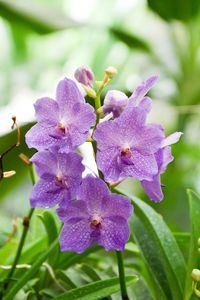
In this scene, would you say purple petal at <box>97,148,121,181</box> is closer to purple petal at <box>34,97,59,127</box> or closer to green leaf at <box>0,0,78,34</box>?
purple petal at <box>34,97,59,127</box>

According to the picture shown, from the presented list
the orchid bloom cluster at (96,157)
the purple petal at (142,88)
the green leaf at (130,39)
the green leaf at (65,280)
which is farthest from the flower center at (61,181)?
the green leaf at (130,39)

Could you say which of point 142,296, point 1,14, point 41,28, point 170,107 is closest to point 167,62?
point 170,107

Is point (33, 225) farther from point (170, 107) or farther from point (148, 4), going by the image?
point (148, 4)

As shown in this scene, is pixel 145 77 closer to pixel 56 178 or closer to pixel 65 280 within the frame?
pixel 65 280

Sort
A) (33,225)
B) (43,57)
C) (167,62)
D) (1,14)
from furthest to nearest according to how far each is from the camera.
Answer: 1. (43,57)
2. (167,62)
3. (1,14)
4. (33,225)

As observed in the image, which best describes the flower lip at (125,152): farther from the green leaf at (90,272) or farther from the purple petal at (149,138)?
the green leaf at (90,272)

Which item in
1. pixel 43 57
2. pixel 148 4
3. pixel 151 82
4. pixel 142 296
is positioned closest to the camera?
pixel 151 82

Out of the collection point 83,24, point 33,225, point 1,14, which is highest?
point 1,14
